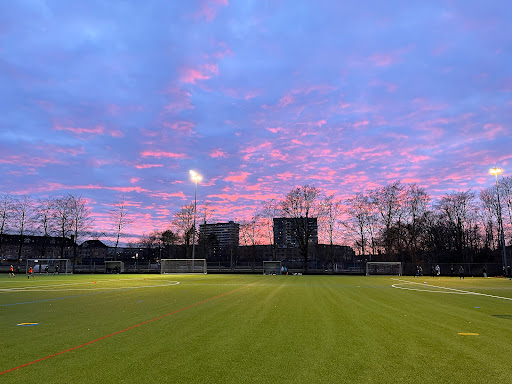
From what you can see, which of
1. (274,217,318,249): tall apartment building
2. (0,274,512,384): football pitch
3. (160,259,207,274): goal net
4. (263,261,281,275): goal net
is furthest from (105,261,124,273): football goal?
(0,274,512,384): football pitch

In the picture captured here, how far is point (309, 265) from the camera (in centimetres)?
6638

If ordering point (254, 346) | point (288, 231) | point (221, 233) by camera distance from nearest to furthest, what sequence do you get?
1. point (254, 346)
2. point (288, 231)
3. point (221, 233)

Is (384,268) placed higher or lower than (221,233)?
lower

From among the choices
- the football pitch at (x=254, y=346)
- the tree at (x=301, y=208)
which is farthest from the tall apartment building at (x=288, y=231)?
the football pitch at (x=254, y=346)

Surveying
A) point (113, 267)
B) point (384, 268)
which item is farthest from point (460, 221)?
point (113, 267)

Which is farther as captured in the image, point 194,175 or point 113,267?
point 113,267

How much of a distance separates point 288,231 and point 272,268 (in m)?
17.3

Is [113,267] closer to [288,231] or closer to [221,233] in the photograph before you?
[288,231]

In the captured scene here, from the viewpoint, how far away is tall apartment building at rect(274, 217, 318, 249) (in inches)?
2633

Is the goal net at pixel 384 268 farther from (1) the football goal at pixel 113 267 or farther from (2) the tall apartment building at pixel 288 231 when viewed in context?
(1) the football goal at pixel 113 267

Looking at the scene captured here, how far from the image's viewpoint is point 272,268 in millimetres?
53469

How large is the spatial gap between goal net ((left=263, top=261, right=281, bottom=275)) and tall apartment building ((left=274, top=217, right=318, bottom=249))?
14.1m

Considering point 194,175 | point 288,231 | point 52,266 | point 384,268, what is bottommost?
point 52,266

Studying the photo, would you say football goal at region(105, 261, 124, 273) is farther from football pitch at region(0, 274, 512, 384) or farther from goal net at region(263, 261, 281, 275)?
football pitch at region(0, 274, 512, 384)
